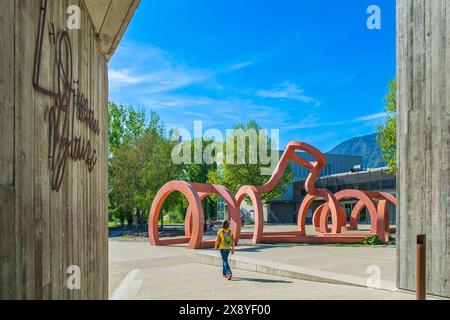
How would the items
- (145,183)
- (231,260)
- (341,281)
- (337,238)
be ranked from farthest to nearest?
(145,183) → (337,238) → (231,260) → (341,281)

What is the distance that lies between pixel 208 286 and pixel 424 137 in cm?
554

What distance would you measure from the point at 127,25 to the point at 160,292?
5.87 metres

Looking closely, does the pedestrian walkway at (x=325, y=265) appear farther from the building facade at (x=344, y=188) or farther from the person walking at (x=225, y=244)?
the building facade at (x=344, y=188)

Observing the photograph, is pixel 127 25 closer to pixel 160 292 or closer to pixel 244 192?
pixel 160 292

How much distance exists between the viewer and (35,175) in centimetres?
273

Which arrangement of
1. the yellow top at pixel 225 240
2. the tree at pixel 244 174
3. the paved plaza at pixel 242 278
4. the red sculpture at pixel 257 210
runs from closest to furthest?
the paved plaza at pixel 242 278
the yellow top at pixel 225 240
the red sculpture at pixel 257 210
the tree at pixel 244 174

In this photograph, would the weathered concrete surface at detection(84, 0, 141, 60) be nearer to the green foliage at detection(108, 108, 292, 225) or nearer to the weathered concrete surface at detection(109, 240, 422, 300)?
the weathered concrete surface at detection(109, 240, 422, 300)

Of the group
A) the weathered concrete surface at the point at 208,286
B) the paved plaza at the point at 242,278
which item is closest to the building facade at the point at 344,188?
the paved plaza at the point at 242,278

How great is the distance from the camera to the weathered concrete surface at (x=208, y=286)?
8.16 meters

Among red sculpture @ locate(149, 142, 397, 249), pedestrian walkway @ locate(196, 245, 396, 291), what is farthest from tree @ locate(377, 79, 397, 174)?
pedestrian walkway @ locate(196, 245, 396, 291)

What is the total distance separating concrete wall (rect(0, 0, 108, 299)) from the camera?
7.47 feet

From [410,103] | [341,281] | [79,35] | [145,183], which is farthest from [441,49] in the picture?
[145,183]

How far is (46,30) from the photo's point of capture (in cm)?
306

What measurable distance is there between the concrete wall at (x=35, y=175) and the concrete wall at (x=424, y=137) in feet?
20.2
